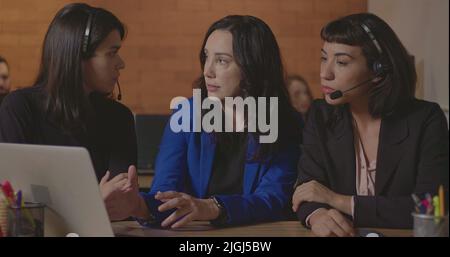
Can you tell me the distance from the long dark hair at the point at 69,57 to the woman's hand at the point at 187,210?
398mm

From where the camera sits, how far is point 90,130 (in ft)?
6.95

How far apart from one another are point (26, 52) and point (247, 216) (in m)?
0.84

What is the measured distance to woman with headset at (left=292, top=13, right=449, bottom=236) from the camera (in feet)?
6.21

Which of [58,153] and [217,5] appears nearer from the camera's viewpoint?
[58,153]

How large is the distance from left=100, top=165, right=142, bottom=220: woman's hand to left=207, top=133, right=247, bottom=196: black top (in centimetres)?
24

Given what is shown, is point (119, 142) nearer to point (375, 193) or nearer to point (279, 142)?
point (279, 142)

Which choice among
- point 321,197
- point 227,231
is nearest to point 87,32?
point 227,231

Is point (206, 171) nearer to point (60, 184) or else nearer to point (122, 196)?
point (122, 196)

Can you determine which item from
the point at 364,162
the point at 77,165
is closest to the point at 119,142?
the point at 77,165

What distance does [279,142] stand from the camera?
2074 millimetres

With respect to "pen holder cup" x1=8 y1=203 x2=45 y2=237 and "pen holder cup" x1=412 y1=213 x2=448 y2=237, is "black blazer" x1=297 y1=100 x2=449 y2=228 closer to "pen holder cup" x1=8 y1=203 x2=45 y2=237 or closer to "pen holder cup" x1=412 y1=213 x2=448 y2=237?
"pen holder cup" x1=412 y1=213 x2=448 y2=237
